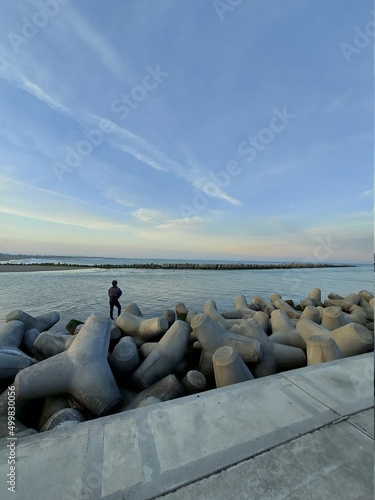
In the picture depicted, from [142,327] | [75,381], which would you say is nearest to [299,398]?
[75,381]

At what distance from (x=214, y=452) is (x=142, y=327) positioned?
3899 mm

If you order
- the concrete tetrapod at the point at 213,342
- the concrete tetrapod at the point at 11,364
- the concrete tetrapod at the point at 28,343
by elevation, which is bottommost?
the concrete tetrapod at the point at 28,343

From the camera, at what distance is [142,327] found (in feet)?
17.8

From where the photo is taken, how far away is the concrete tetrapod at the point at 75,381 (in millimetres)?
3123

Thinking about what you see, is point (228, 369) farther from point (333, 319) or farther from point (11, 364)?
point (333, 319)

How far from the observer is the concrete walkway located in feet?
4.85

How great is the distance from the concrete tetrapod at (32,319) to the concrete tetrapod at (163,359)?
3.93 metres

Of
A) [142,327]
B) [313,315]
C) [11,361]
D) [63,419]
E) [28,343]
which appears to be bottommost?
[28,343]

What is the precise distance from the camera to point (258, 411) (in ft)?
7.04

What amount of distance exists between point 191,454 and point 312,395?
1.35 metres

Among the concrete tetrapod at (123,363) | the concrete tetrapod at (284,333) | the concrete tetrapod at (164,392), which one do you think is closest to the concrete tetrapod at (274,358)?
the concrete tetrapod at (284,333)

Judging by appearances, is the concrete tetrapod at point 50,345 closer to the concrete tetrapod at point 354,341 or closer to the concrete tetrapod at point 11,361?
the concrete tetrapod at point 11,361

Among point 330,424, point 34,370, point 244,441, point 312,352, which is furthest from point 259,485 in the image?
point 34,370

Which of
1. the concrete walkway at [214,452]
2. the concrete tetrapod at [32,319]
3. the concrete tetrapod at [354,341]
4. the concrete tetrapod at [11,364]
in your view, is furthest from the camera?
the concrete tetrapod at [32,319]
